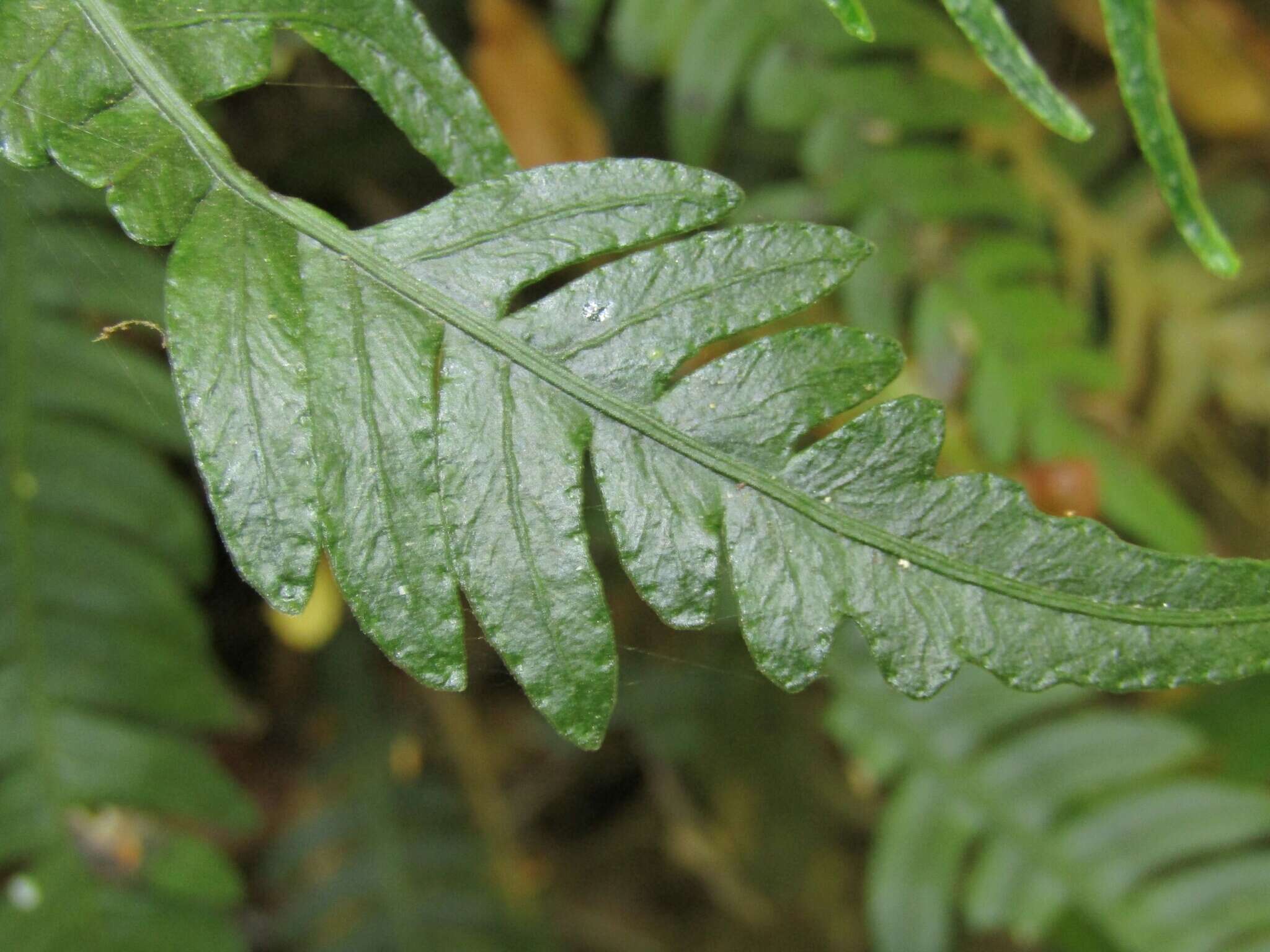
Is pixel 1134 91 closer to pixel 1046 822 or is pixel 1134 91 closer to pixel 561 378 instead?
pixel 561 378

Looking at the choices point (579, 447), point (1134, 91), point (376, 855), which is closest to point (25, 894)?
point (376, 855)

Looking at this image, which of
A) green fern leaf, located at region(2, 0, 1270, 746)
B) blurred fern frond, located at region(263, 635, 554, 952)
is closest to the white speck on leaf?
blurred fern frond, located at region(263, 635, 554, 952)

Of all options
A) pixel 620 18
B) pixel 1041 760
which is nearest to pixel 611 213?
pixel 620 18

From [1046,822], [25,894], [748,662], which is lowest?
[25,894]

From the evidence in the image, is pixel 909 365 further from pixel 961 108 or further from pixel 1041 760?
pixel 1041 760

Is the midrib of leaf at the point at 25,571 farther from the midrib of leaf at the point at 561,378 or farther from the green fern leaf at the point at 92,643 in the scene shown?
the midrib of leaf at the point at 561,378

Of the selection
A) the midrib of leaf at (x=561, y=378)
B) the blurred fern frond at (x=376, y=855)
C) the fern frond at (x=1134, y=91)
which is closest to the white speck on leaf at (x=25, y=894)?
the blurred fern frond at (x=376, y=855)
